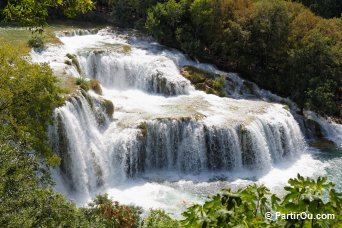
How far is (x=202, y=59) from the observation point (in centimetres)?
2925

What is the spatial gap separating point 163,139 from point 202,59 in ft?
35.4

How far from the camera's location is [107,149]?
1930 centimetres

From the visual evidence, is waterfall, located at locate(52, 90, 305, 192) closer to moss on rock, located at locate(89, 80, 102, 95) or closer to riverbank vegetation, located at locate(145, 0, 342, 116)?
moss on rock, located at locate(89, 80, 102, 95)

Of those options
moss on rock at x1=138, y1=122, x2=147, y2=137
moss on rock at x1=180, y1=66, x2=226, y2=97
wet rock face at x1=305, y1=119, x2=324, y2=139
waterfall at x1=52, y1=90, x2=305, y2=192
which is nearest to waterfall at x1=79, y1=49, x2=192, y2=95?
moss on rock at x1=180, y1=66, x2=226, y2=97

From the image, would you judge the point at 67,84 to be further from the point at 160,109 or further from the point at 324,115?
the point at 324,115

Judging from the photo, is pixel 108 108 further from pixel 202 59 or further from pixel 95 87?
pixel 202 59

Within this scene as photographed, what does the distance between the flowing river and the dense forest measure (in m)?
2.35

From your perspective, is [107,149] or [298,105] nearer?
[107,149]

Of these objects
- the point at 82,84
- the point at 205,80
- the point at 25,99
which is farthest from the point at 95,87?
the point at 25,99

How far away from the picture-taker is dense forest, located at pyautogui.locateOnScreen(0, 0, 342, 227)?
3107mm

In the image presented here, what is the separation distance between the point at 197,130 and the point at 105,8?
2033cm

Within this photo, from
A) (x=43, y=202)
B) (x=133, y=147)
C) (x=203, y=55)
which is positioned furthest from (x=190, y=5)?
(x=43, y=202)

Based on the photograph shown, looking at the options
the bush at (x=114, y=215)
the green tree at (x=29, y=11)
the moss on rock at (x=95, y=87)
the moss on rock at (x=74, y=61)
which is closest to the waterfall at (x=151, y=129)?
the moss on rock at (x=74, y=61)

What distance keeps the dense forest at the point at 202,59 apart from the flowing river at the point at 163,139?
235cm
